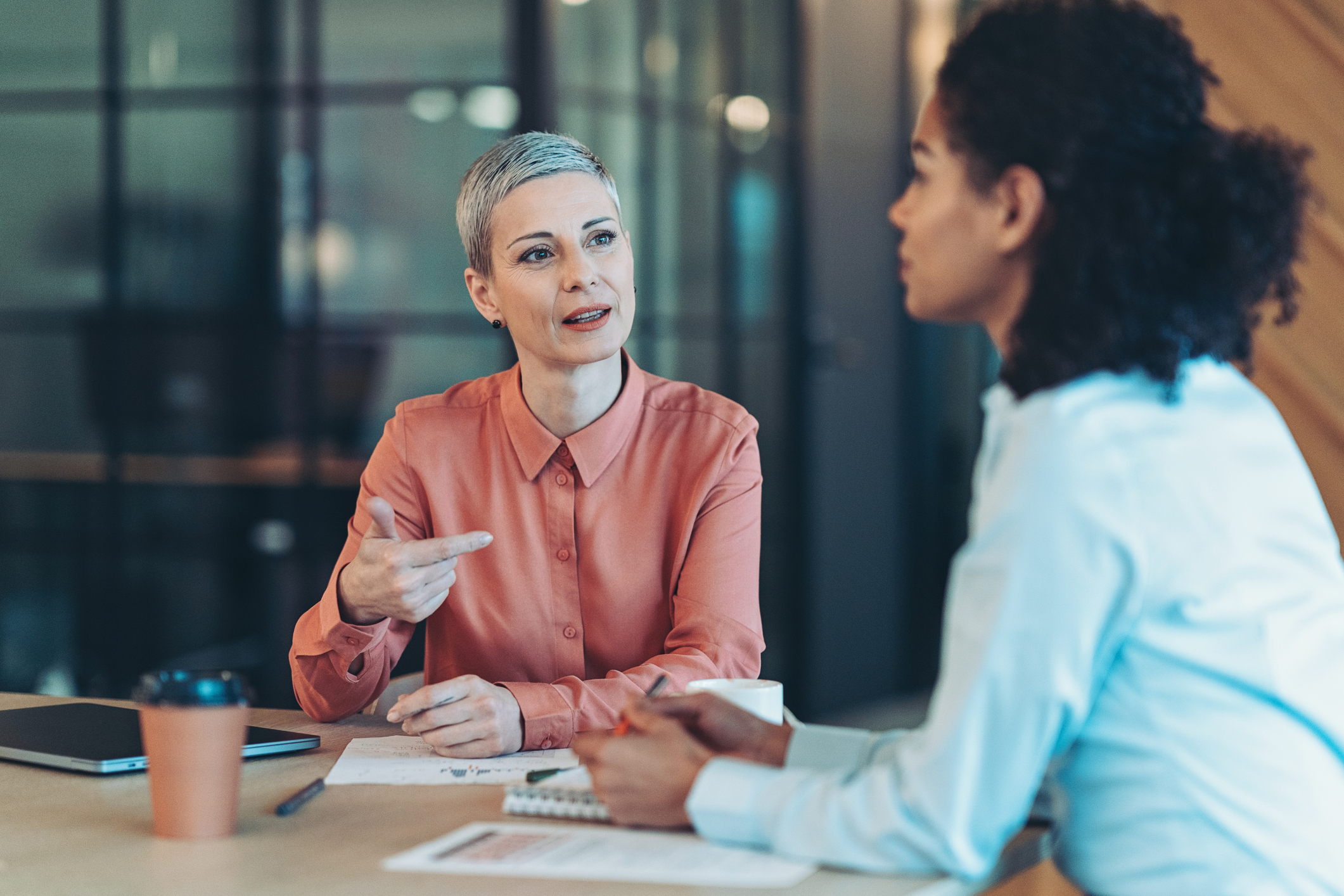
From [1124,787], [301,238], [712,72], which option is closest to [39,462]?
[301,238]

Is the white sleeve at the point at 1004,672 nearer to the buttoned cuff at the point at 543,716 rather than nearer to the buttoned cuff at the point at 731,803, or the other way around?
the buttoned cuff at the point at 731,803

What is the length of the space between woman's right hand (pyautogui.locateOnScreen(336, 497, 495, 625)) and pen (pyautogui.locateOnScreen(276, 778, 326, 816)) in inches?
10.2

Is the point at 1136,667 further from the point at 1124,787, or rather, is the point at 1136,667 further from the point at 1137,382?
the point at 1137,382

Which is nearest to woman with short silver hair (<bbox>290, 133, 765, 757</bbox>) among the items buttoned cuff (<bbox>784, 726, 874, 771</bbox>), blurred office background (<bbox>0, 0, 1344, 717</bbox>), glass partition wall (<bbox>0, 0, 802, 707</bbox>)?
buttoned cuff (<bbox>784, 726, 874, 771</bbox>)

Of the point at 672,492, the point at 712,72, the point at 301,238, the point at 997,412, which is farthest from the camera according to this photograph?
the point at 712,72

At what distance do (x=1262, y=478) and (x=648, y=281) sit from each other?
11.5ft

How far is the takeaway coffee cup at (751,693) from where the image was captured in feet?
4.08

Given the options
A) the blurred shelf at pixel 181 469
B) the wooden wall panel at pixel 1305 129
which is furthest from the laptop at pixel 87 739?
the blurred shelf at pixel 181 469

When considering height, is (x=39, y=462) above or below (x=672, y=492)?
below

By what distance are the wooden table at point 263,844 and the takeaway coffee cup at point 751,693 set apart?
198mm

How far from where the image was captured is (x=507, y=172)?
1.80m

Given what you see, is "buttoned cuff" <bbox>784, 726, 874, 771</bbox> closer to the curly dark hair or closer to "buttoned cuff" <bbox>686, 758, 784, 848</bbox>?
"buttoned cuff" <bbox>686, 758, 784, 848</bbox>

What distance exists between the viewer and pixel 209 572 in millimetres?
4355

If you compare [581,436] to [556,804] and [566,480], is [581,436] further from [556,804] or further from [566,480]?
[556,804]
